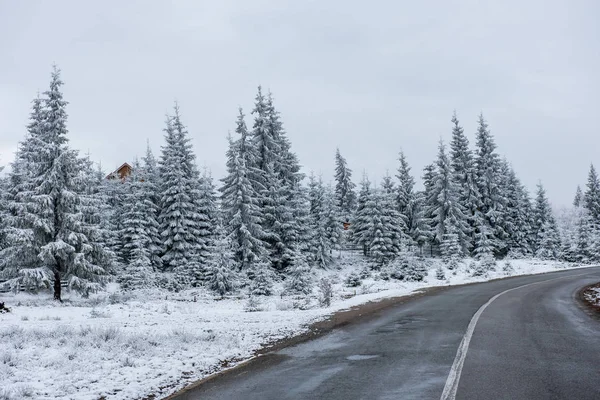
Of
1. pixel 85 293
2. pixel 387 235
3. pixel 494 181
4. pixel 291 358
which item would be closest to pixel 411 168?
pixel 494 181

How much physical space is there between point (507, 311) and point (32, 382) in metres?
14.2

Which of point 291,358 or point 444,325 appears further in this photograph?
point 444,325

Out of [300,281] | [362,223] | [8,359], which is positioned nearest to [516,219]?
[362,223]

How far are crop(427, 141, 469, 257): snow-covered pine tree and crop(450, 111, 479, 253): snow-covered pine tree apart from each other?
32.7 inches

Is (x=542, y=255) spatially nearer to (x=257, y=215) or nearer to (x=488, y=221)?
(x=488, y=221)

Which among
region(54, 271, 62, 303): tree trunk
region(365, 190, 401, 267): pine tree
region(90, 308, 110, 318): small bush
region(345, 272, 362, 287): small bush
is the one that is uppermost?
region(365, 190, 401, 267): pine tree

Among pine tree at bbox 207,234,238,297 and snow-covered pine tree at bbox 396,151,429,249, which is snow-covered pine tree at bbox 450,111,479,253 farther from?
pine tree at bbox 207,234,238,297

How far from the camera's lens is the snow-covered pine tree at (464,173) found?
5006 cm

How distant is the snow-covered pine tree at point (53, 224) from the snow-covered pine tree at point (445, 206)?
35.8 metres

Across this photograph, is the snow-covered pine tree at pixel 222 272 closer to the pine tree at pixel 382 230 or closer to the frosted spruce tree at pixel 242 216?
the frosted spruce tree at pixel 242 216

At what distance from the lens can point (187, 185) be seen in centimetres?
3831

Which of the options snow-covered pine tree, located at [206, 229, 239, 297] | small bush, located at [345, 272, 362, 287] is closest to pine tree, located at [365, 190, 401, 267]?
small bush, located at [345, 272, 362, 287]

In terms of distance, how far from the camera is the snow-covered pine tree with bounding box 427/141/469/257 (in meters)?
47.5

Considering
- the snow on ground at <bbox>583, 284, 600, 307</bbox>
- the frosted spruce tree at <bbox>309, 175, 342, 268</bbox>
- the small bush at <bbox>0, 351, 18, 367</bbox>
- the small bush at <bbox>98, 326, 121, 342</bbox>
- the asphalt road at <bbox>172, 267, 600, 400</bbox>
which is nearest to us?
the asphalt road at <bbox>172, 267, 600, 400</bbox>
